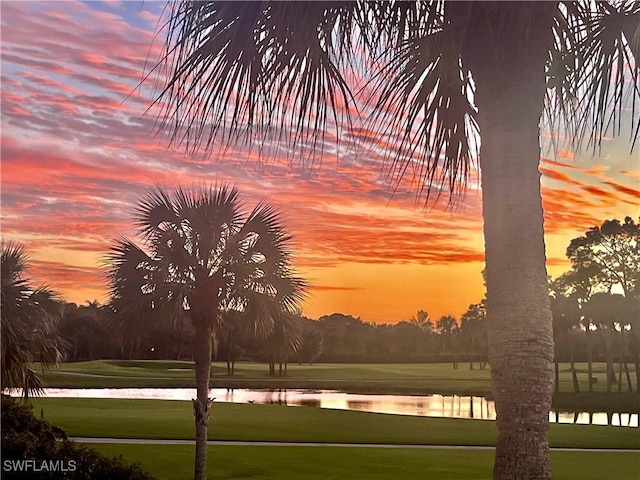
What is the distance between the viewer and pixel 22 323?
27.1 ft

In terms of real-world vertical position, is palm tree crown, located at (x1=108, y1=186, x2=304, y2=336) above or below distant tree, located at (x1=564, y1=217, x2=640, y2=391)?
below

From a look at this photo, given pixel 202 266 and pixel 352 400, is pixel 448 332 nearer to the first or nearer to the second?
pixel 352 400

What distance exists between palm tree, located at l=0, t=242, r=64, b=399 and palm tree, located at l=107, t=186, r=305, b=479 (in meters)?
1.05

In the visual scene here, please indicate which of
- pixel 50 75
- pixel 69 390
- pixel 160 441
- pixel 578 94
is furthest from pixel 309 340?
pixel 578 94

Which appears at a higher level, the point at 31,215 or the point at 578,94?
the point at 31,215

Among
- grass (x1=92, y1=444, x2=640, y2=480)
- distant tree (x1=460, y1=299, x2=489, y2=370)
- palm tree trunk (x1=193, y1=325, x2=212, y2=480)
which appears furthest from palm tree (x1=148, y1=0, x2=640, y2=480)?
distant tree (x1=460, y1=299, x2=489, y2=370)

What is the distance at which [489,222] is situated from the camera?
8.66 ft

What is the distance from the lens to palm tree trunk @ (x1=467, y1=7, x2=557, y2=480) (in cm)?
244

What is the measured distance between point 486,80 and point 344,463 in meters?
9.74

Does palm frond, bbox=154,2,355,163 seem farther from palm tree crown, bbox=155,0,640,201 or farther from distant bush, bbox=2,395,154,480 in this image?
distant bush, bbox=2,395,154,480

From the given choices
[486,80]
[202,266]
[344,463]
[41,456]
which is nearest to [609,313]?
[344,463]

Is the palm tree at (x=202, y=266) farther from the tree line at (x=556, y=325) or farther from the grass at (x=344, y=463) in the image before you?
the tree line at (x=556, y=325)

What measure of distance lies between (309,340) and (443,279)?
6.22 meters

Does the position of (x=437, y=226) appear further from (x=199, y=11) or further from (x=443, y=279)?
(x=199, y=11)
